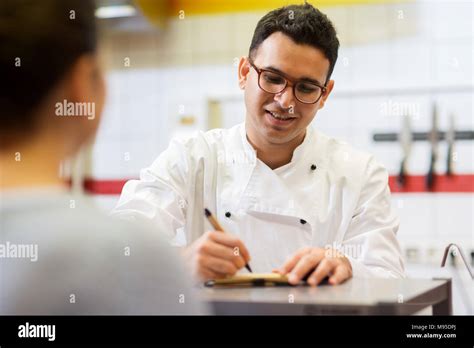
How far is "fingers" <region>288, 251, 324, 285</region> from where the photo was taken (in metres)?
1.18

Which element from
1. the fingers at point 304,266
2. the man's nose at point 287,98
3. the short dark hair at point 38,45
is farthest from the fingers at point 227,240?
the short dark hair at point 38,45

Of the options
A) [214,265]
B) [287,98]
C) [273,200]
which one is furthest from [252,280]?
[287,98]

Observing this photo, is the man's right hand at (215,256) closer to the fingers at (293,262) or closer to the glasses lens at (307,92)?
the fingers at (293,262)

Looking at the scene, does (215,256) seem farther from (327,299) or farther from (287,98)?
(287,98)

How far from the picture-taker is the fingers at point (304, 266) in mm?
1184

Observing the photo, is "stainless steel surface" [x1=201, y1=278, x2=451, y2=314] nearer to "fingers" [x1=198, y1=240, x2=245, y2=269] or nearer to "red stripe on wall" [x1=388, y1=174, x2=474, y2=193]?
"fingers" [x1=198, y1=240, x2=245, y2=269]

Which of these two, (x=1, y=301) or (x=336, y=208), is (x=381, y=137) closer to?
(x=336, y=208)

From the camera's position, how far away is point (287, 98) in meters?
1.55

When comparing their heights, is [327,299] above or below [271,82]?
below

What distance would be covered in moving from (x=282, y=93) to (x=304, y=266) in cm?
51

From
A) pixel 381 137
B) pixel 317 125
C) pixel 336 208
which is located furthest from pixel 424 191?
pixel 336 208

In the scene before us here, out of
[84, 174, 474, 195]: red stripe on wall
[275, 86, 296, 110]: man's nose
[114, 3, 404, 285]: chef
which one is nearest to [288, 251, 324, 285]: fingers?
[114, 3, 404, 285]: chef
